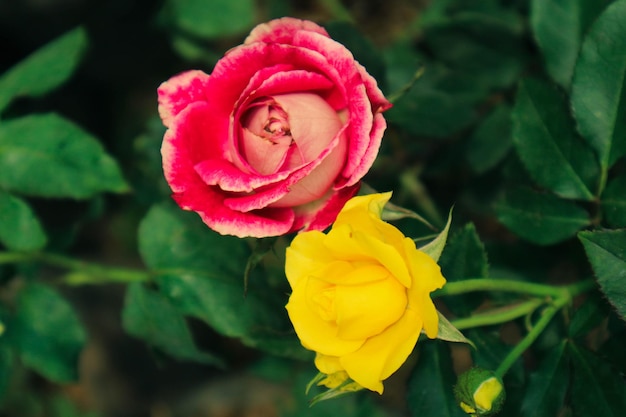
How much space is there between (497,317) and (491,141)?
578mm

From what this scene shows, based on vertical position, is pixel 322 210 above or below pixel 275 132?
below

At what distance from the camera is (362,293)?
812 millimetres

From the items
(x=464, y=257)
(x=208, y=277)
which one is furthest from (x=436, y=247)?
(x=208, y=277)

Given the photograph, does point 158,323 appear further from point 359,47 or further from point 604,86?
point 604,86

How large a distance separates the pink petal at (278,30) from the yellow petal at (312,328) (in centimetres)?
35

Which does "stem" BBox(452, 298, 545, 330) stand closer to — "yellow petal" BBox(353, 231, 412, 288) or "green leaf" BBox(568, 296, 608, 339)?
"green leaf" BBox(568, 296, 608, 339)

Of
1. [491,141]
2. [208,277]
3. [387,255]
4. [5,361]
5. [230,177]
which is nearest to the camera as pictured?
[387,255]

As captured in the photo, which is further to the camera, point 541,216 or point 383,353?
point 541,216

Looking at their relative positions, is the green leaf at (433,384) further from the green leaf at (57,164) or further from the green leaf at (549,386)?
the green leaf at (57,164)

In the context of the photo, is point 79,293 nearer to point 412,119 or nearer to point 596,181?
point 412,119

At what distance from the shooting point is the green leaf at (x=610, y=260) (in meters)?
0.89

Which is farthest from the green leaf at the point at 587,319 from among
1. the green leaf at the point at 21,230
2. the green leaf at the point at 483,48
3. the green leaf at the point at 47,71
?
the green leaf at the point at 47,71

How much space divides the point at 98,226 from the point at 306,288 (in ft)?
5.76

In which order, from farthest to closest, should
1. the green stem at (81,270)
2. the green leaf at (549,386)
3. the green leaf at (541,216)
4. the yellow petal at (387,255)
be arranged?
the green stem at (81,270)
the green leaf at (541,216)
the green leaf at (549,386)
the yellow petal at (387,255)
